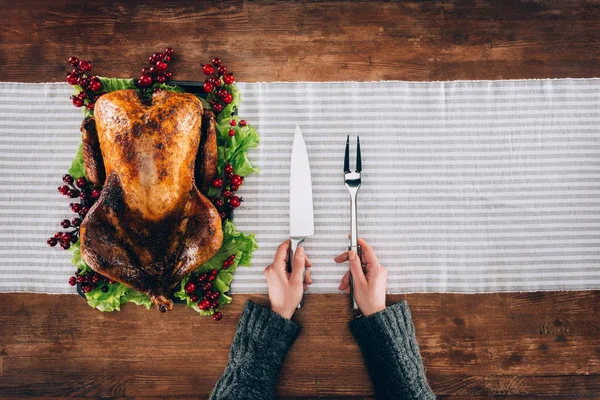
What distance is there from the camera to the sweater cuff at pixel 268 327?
1064 millimetres

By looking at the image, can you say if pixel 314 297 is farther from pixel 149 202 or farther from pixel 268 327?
pixel 149 202

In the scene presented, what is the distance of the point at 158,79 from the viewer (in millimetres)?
1032

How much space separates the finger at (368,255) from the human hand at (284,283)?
0.16 meters

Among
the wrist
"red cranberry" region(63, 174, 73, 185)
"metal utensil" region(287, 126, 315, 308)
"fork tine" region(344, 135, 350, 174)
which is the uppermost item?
"fork tine" region(344, 135, 350, 174)

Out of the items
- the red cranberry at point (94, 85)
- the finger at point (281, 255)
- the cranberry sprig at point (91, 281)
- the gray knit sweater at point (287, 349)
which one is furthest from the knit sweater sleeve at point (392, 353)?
the red cranberry at point (94, 85)

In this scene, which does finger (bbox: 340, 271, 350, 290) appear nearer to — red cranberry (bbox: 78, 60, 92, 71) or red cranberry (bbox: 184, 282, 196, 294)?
red cranberry (bbox: 184, 282, 196, 294)

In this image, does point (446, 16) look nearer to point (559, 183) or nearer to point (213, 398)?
point (559, 183)

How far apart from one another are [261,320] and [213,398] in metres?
0.22

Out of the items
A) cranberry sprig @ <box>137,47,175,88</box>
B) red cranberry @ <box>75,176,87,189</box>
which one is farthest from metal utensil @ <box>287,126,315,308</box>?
red cranberry @ <box>75,176,87,189</box>

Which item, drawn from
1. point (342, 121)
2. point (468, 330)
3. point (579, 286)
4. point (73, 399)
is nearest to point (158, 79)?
point (342, 121)

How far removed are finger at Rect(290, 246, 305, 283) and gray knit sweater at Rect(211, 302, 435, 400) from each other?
107mm

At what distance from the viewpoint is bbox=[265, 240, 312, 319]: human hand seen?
3.49ft

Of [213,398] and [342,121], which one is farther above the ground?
[342,121]

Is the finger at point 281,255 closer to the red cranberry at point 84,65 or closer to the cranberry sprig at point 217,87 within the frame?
the cranberry sprig at point 217,87
